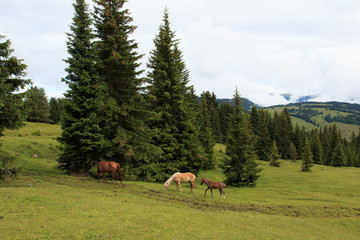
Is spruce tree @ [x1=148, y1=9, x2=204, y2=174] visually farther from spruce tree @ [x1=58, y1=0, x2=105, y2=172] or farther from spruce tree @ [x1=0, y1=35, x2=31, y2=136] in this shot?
A: spruce tree @ [x1=0, y1=35, x2=31, y2=136]

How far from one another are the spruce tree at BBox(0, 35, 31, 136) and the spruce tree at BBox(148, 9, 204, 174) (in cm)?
1414

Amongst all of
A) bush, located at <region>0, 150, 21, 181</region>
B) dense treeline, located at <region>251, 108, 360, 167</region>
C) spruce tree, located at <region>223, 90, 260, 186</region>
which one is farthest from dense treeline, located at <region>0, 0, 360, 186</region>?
dense treeline, located at <region>251, 108, 360, 167</region>

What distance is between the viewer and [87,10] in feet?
71.5

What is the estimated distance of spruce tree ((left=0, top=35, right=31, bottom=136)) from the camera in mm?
13570

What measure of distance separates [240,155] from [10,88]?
29436mm

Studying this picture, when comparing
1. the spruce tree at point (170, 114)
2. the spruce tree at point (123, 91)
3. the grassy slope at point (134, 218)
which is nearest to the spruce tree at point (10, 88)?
the grassy slope at point (134, 218)

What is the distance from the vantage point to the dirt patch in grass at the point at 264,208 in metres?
16.2

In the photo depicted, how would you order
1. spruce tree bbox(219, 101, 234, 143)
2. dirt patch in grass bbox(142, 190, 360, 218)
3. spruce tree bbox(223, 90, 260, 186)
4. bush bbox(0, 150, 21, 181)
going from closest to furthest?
bush bbox(0, 150, 21, 181) < dirt patch in grass bbox(142, 190, 360, 218) < spruce tree bbox(223, 90, 260, 186) < spruce tree bbox(219, 101, 234, 143)

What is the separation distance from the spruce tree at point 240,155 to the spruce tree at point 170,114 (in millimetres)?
5710

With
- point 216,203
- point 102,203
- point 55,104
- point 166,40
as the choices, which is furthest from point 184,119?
point 55,104

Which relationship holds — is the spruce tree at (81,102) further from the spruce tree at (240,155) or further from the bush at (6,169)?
the spruce tree at (240,155)

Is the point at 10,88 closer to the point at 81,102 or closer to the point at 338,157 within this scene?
the point at 81,102

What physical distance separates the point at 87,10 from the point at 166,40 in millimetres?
11325

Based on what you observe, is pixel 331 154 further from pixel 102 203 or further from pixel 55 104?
pixel 55 104
